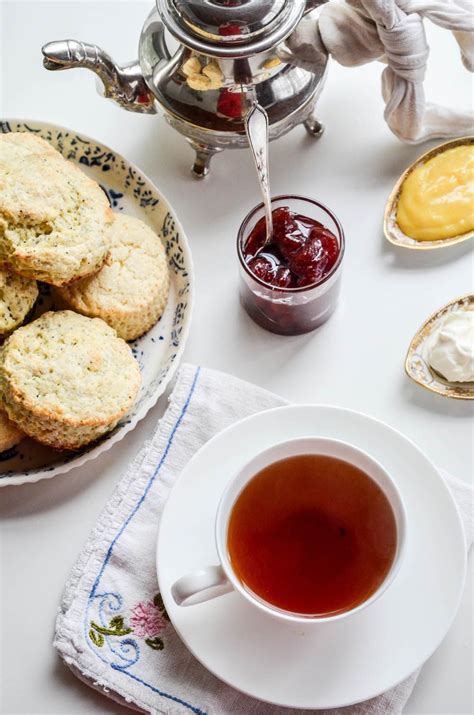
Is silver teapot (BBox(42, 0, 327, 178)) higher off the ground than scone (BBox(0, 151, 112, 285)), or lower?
higher

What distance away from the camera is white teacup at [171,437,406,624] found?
4.59 ft

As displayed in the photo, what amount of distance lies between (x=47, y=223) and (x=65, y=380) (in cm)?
30

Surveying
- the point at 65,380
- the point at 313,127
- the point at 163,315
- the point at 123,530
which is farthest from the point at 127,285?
the point at 313,127

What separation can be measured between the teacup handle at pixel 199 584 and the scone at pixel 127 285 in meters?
0.56

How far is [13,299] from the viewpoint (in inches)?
66.3

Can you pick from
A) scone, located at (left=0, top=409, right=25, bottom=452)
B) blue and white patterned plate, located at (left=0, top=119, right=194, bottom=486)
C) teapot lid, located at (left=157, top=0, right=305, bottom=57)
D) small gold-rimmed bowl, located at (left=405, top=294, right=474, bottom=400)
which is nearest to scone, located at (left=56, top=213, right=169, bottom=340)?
blue and white patterned plate, located at (left=0, top=119, right=194, bottom=486)

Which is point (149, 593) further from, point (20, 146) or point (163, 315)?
point (20, 146)

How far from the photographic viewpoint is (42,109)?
6.75 ft

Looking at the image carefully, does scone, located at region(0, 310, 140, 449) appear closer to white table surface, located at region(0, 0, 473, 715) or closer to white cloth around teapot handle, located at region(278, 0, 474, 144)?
white table surface, located at region(0, 0, 473, 715)

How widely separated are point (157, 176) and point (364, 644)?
1092 mm

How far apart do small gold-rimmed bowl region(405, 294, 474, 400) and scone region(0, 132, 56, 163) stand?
83cm

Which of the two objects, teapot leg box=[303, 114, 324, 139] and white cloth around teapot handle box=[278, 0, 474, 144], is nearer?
white cloth around teapot handle box=[278, 0, 474, 144]

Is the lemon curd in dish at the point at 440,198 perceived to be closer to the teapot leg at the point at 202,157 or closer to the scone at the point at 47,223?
the teapot leg at the point at 202,157

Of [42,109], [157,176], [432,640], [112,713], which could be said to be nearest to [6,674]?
[112,713]
